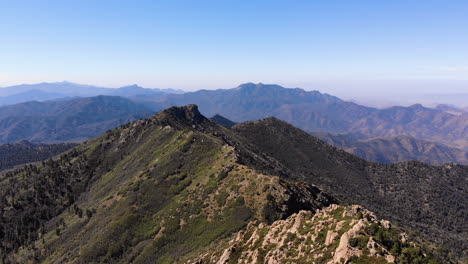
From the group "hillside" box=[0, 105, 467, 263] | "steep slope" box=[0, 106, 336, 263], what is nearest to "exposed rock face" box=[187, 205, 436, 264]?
"hillside" box=[0, 105, 467, 263]

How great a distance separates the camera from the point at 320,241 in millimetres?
48844

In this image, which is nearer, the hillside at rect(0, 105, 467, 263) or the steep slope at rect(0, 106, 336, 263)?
the hillside at rect(0, 105, 467, 263)

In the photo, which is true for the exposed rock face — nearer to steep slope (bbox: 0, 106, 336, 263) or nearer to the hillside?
the hillside

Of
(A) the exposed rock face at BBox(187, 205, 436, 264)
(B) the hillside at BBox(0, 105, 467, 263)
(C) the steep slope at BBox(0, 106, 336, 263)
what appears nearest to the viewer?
(A) the exposed rock face at BBox(187, 205, 436, 264)

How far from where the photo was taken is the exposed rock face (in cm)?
3947

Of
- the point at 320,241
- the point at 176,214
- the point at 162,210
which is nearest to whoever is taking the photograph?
the point at 320,241

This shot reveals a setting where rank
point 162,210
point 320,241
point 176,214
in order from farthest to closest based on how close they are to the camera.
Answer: point 162,210 → point 176,214 → point 320,241

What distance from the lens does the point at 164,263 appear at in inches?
3713

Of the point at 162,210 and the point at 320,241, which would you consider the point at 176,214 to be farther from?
the point at 320,241

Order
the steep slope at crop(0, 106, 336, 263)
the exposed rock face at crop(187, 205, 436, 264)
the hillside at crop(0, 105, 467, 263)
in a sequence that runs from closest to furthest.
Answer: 1. the exposed rock face at crop(187, 205, 436, 264)
2. the hillside at crop(0, 105, 467, 263)
3. the steep slope at crop(0, 106, 336, 263)

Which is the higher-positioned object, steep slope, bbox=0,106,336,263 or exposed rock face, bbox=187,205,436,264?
exposed rock face, bbox=187,205,436,264

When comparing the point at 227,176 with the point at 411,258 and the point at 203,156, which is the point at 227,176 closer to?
the point at 203,156

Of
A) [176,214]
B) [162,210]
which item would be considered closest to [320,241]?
[176,214]

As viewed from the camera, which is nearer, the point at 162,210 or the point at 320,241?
the point at 320,241
